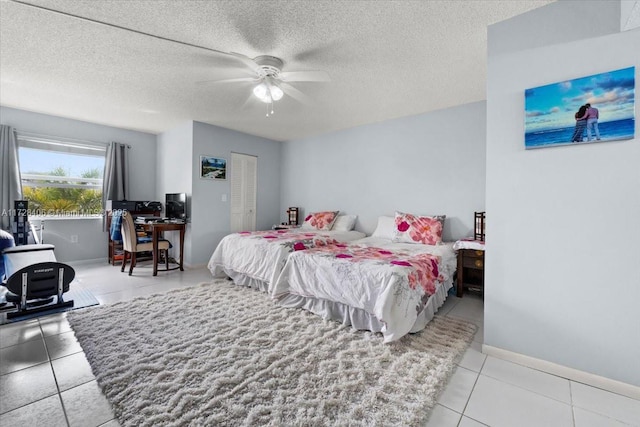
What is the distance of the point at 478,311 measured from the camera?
2.87 metres

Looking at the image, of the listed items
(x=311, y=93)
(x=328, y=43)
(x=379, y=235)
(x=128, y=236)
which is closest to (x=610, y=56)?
(x=328, y=43)

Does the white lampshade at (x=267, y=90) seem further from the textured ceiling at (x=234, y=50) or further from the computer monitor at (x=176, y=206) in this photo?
the computer monitor at (x=176, y=206)

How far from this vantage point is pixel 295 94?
10.7 feet

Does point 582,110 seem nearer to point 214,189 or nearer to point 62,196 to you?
point 214,189

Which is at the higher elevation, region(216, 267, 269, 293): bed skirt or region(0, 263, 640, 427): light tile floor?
region(216, 267, 269, 293): bed skirt

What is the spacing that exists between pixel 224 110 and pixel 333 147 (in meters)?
2.06

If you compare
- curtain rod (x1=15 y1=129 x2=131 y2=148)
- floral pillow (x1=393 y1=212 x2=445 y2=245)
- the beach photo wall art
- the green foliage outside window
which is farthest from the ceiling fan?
the green foliage outside window

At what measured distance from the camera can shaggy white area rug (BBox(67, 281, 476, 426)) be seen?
1445 mm

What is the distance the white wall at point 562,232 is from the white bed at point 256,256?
2.06 metres

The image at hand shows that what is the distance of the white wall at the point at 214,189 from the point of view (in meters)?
4.54

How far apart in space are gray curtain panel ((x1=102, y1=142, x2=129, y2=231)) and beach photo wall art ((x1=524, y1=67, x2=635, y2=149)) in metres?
5.99

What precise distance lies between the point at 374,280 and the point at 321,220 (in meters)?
2.59

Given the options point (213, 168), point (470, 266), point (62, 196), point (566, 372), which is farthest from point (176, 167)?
point (566, 372)

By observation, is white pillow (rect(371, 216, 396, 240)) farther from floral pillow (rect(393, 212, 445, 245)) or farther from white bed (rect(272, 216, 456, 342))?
white bed (rect(272, 216, 456, 342))
